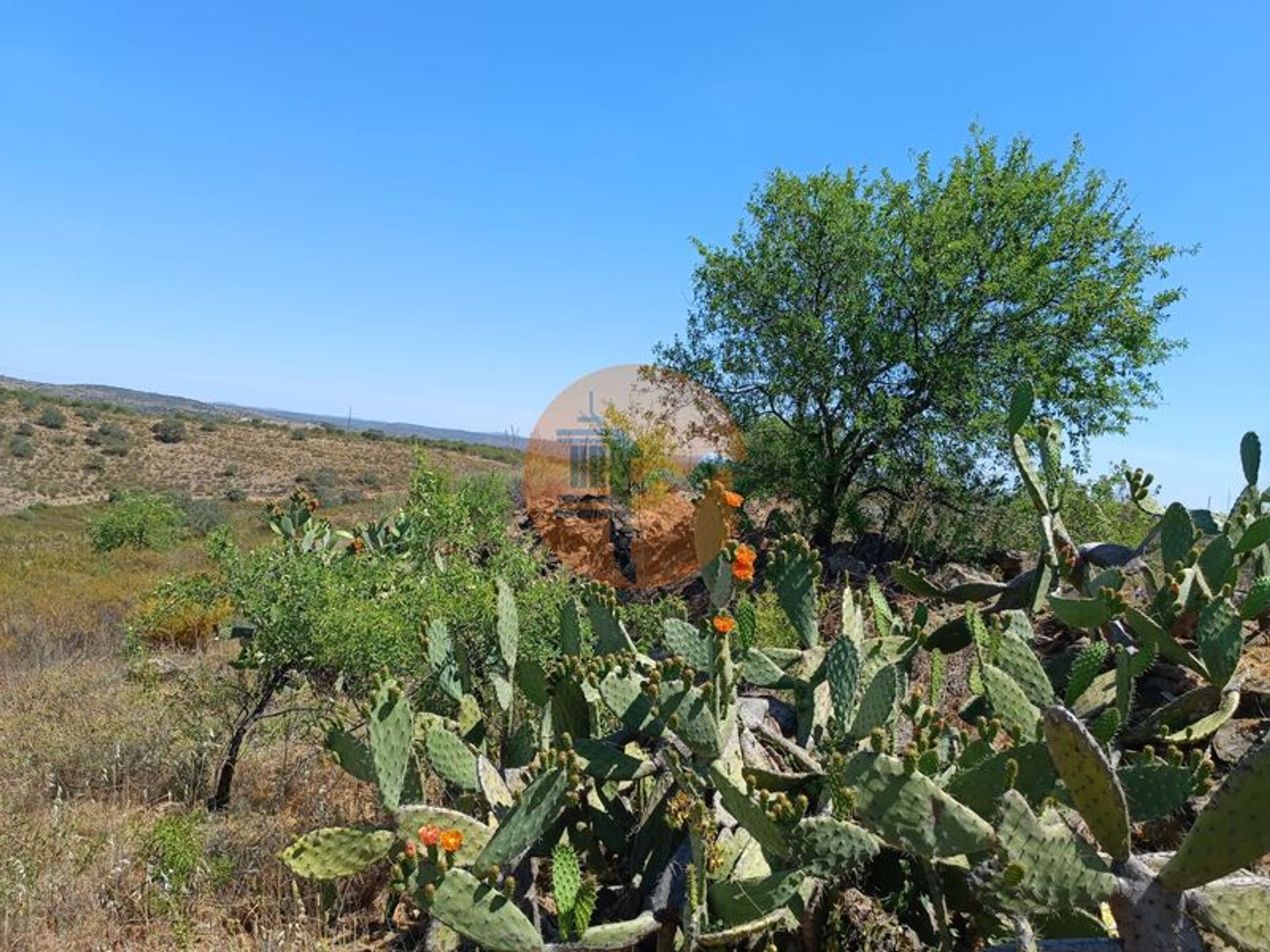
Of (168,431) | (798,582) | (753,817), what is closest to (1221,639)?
(798,582)

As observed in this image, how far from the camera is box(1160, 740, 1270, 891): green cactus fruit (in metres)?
1.94

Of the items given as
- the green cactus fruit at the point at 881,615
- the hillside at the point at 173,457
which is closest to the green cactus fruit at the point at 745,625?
the green cactus fruit at the point at 881,615

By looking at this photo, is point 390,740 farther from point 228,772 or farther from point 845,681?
point 228,772

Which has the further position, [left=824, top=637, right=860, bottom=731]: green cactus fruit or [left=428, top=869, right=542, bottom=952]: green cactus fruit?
[left=824, top=637, right=860, bottom=731]: green cactus fruit

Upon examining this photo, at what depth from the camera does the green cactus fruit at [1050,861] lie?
210cm

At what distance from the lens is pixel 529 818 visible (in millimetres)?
2697

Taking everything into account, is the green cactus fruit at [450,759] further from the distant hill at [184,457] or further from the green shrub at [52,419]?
the green shrub at [52,419]

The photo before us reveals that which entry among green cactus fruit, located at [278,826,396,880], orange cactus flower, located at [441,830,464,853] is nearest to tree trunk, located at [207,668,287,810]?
green cactus fruit, located at [278,826,396,880]

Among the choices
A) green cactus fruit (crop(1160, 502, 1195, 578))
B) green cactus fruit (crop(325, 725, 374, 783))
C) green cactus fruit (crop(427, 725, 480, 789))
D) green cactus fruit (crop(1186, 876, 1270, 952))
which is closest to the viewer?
green cactus fruit (crop(1186, 876, 1270, 952))

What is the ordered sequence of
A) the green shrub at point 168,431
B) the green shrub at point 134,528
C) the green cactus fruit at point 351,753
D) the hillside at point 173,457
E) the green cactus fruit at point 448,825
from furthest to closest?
the green shrub at point 168,431 < the hillside at point 173,457 < the green shrub at point 134,528 < the green cactus fruit at point 351,753 < the green cactus fruit at point 448,825

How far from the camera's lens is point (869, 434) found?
10555 mm

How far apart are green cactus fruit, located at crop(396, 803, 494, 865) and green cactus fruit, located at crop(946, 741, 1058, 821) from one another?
5.27ft

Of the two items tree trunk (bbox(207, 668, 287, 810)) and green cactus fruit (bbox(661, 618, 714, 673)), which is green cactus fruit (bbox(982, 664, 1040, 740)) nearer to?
green cactus fruit (bbox(661, 618, 714, 673))

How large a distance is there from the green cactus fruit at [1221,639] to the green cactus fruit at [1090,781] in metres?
2.15
